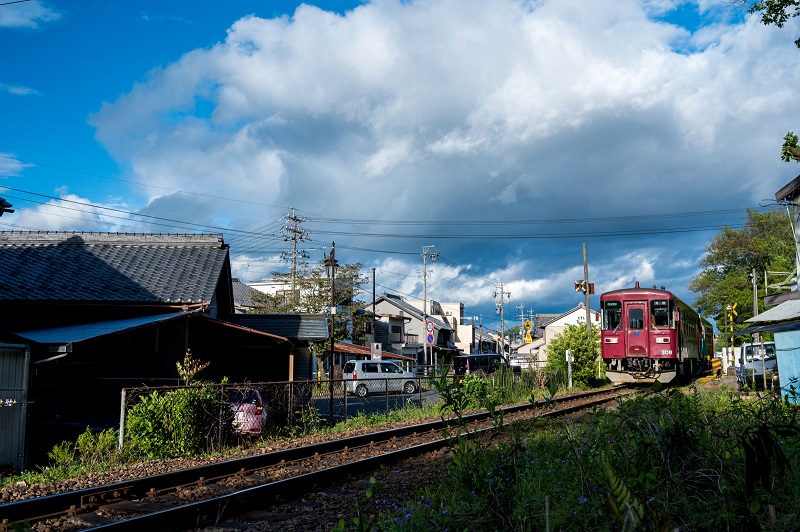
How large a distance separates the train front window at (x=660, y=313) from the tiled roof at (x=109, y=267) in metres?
14.1

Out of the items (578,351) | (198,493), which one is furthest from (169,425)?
(578,351)

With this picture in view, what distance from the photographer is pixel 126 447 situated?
35.5ft

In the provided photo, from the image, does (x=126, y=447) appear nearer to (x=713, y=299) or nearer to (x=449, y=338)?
(x=713, y=299)

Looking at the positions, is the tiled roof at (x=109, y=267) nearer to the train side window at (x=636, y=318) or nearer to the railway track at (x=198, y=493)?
the railway track at (x=198, y=493)

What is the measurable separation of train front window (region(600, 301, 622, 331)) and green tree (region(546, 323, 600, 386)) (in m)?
1.74

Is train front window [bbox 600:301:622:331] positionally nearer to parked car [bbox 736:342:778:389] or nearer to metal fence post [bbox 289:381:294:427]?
parked car [bbox 736:342:778:389]

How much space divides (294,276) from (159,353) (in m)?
32.0

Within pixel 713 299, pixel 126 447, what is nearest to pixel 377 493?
pixel 126 447

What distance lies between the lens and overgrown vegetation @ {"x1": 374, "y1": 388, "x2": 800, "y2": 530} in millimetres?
3879

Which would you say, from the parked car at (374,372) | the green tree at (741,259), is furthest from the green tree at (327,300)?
the green tree at (741,259)

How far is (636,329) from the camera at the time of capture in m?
22.8

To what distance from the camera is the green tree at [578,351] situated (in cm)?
2503

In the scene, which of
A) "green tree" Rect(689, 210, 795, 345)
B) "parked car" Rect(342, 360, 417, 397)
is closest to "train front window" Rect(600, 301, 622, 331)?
"parked car" Rect(342, 360, 417, 397)

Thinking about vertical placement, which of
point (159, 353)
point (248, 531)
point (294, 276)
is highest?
point (294, 276)
